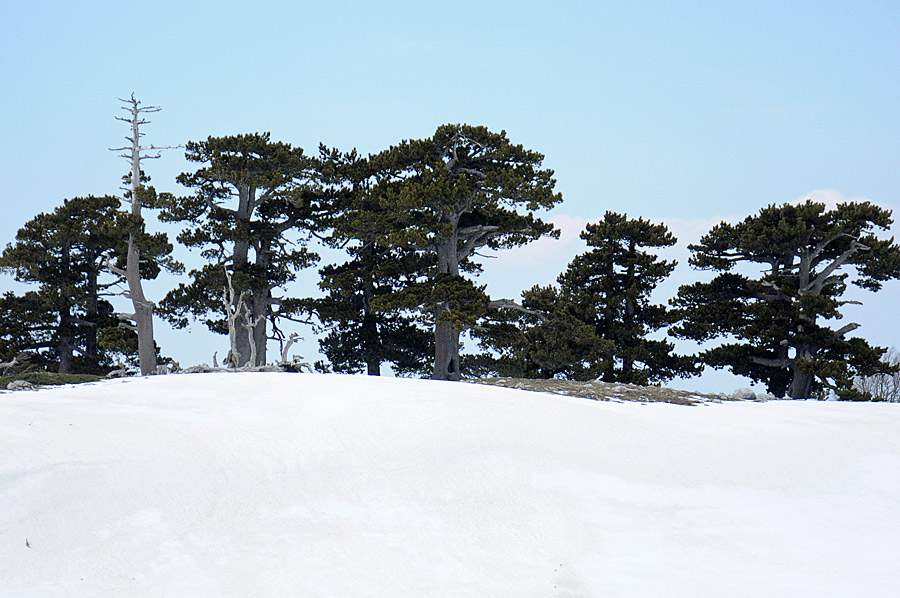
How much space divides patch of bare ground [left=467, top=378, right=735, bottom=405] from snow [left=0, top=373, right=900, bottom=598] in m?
3.49

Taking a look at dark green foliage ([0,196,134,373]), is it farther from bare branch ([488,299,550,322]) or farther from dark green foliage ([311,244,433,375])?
bare branch ([488,299,550,322])

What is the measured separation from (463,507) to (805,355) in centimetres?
2344

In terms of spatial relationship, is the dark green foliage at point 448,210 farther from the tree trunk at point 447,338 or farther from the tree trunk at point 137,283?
the tree trunk at point 137,283

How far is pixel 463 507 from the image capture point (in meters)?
7.83

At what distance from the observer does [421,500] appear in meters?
7.95

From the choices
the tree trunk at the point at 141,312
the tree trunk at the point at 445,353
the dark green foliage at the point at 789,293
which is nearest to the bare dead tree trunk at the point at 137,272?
the tree trunk at the point at 141,312

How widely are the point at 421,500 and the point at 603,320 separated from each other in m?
21.7

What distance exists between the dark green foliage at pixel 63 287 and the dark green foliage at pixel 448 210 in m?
9.22

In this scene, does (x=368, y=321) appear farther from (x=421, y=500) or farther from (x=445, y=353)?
(x=421, y=500)

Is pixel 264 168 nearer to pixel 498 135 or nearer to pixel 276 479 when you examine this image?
pixel 498 135

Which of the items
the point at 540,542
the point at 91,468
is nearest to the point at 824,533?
the point at 540,542

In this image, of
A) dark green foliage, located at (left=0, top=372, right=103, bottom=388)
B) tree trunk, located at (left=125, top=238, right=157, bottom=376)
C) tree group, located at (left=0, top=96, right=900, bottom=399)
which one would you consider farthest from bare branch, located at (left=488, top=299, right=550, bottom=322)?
dark green foliage, located at (left=0, top=372, right=103, bottom=388)

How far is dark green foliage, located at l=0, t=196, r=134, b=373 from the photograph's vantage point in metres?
26.7

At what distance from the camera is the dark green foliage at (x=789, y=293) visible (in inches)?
1052
